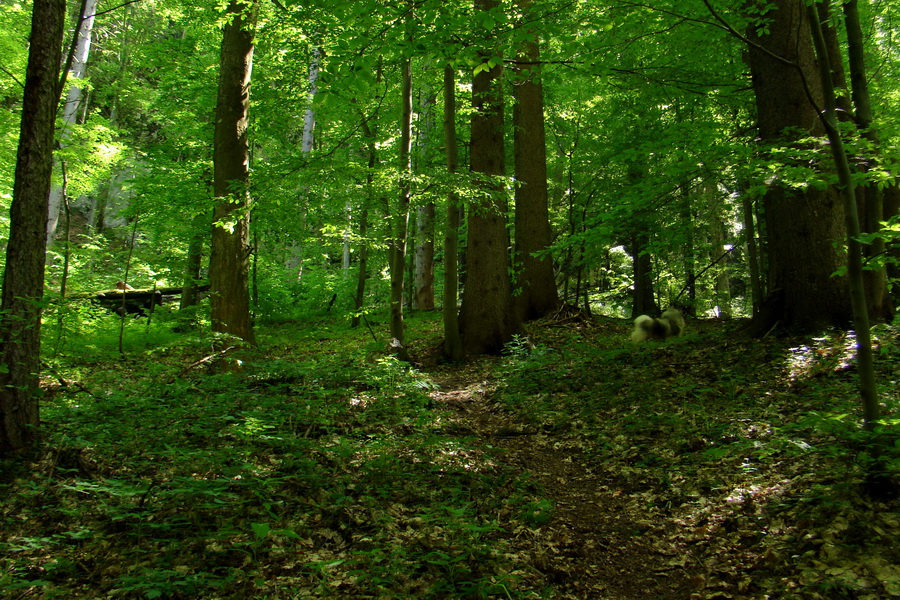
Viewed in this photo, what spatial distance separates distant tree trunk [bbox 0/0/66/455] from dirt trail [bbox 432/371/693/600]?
12.3ft

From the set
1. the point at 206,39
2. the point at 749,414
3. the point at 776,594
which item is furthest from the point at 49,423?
the point at 206,39

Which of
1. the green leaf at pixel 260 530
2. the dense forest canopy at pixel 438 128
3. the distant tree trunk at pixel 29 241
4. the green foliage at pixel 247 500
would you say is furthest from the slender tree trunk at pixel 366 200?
the green leaf at pixel 260 530

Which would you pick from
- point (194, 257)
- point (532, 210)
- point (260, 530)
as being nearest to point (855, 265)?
point (260, 530)

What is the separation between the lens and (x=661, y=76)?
270 inches

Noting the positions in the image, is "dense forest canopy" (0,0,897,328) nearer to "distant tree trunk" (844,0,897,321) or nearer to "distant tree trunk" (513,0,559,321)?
"distant tree trunk" (844,0,897,321)

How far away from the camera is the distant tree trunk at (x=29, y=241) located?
361cm

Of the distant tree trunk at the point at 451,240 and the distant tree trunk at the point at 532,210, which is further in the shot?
the distant tree trunk at the point at 532,210

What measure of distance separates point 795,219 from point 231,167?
8092 millimetres

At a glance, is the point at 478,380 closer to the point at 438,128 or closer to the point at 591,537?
the point at 591,537

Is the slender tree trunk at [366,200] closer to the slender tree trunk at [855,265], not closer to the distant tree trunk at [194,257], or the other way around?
the distant tree trunk at [194,257]

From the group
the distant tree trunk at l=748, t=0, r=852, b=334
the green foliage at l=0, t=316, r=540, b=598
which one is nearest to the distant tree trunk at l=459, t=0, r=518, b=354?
the green foliage at l=0, t=316, r=540, b=598

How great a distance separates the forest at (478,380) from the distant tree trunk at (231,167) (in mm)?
45

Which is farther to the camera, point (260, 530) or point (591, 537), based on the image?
point (591, 537)

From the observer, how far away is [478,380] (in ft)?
27.1
